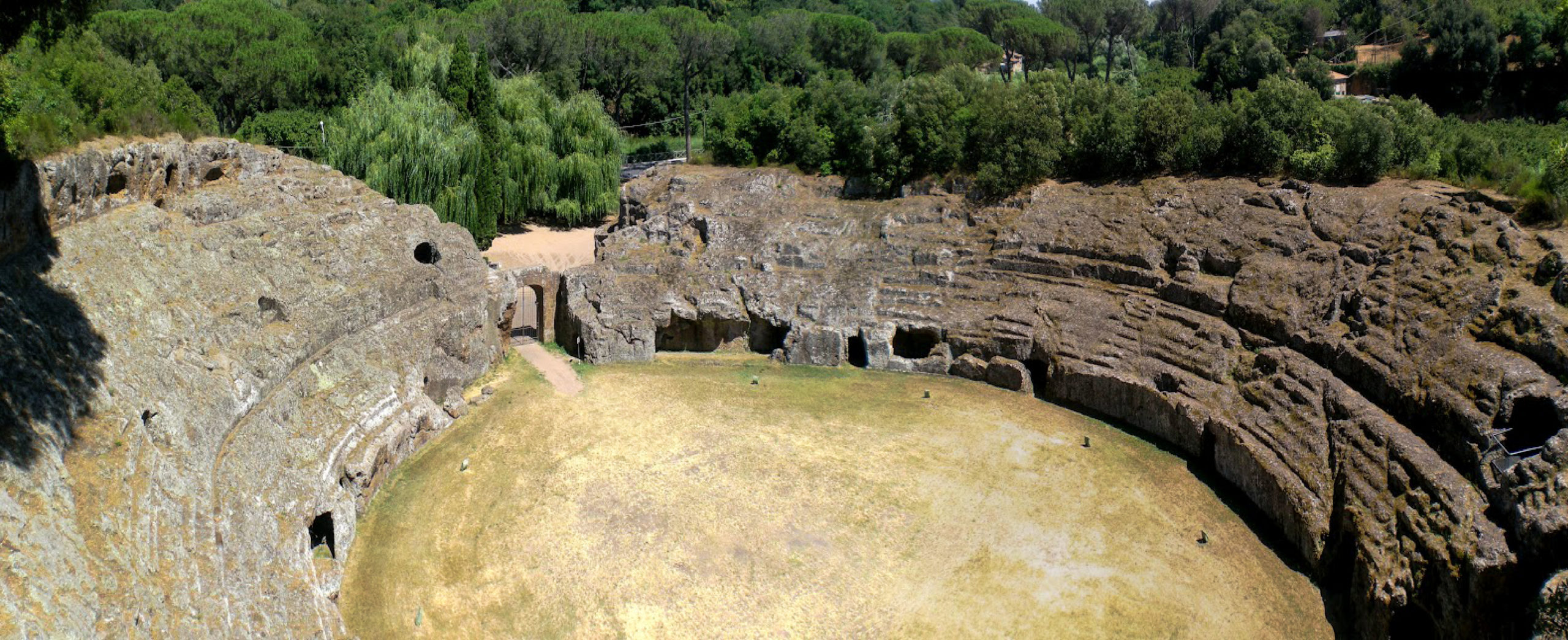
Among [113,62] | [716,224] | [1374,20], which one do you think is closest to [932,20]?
[1374,20]

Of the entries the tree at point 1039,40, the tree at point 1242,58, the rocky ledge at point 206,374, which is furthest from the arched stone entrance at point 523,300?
the tree at point 1039,40

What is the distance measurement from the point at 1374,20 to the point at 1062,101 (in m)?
23.4

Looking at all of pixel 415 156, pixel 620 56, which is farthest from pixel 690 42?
pixel 415 156

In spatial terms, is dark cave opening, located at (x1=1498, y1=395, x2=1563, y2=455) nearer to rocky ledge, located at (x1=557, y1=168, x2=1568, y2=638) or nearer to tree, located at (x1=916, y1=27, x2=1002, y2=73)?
rocky ledge, located at (x1=557, y1=168, x2=1568, y2=638)

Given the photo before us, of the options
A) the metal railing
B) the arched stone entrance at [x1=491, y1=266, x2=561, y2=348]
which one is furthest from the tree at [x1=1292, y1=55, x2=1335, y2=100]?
the arched stone entrance at [x1=491, y1=266, x2=561, y2=348]

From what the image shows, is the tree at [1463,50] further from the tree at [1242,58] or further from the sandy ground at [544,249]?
the sandy ground at [544,249]

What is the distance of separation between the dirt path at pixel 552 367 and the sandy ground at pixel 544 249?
6.29 m

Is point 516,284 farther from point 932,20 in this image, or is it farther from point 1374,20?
point 932,20

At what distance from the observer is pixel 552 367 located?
1084 inches

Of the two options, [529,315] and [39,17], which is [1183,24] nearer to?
[529,315]

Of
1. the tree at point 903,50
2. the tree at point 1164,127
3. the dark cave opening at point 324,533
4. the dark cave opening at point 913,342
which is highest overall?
the tree at point 1164,127

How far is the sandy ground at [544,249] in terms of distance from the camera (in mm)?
35688

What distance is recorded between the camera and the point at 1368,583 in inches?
639

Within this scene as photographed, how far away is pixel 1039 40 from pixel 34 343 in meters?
47.6
